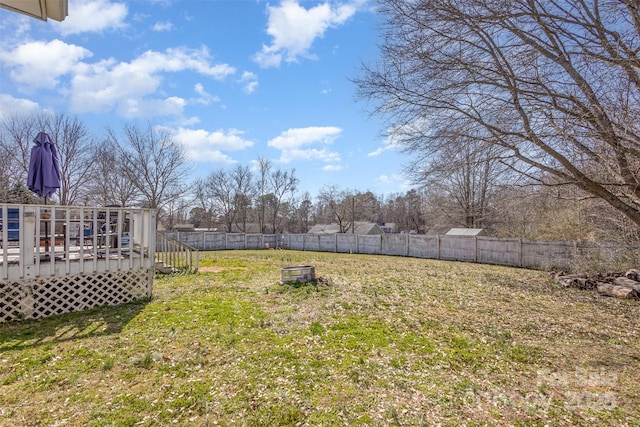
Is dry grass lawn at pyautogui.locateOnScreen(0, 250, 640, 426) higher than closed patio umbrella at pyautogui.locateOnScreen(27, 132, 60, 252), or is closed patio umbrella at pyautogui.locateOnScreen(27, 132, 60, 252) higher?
closed patio umbrella at pyautogui.locateOnScreen(27, 132, 60, 252)

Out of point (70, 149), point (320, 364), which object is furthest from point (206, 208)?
point (320, 364)

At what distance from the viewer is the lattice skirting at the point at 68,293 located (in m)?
5.41

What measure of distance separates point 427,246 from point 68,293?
17331 mm

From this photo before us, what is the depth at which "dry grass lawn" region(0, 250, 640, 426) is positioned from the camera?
2.96m

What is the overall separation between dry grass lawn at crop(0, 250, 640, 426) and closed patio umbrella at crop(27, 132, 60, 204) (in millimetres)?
2666

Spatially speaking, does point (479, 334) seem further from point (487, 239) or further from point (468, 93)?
point (487, 239)

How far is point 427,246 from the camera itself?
1927 centimetres

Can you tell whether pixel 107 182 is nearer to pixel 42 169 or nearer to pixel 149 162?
pixel 149 162

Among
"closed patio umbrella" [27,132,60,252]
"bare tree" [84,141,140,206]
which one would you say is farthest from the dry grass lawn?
"bare tree" [84,141,140,206]

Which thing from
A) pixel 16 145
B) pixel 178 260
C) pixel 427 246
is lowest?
pixel 427 246

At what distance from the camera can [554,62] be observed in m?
5.38

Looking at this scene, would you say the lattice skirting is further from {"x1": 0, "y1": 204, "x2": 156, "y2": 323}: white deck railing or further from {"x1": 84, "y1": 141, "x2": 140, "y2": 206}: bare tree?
{"x1": 84, "y1": 141, "x2": 140, "y2": 206}: bare tree

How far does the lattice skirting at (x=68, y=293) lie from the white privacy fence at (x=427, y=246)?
14285 mm

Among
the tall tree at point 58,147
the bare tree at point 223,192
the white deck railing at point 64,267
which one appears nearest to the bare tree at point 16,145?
the tall tree at point 58,147
